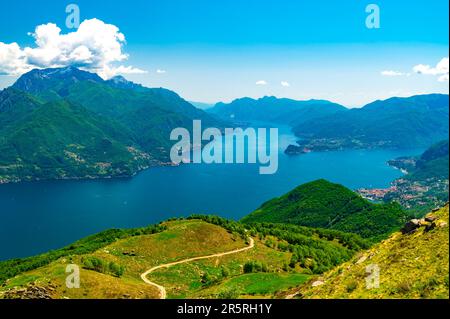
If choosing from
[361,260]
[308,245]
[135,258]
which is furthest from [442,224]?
[308,245]

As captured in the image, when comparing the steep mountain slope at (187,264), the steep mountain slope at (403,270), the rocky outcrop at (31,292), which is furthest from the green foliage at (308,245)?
the steep mountain slope at (403,270)

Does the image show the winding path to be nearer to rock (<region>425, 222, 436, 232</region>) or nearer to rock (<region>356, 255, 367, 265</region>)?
rock (<region>356, 255, 367, 265</region>)

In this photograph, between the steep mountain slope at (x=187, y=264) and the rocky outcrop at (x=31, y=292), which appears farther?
the steep mountain slope at (x=187, y=264)

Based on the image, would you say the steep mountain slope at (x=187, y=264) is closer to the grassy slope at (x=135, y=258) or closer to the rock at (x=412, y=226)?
the grassy slope at (x=135, y=258)

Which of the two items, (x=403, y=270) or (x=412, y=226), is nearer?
(x=403, y=270)

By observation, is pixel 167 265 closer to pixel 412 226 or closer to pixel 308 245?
pixel 308 245

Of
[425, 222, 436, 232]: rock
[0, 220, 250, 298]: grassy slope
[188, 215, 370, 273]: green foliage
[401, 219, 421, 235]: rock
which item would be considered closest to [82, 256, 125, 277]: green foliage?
[0, 220, 250, 298]: grassy slope

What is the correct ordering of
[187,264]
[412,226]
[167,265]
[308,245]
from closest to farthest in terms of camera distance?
[412,226] → [167,265] → [187,264] → [308,245]
